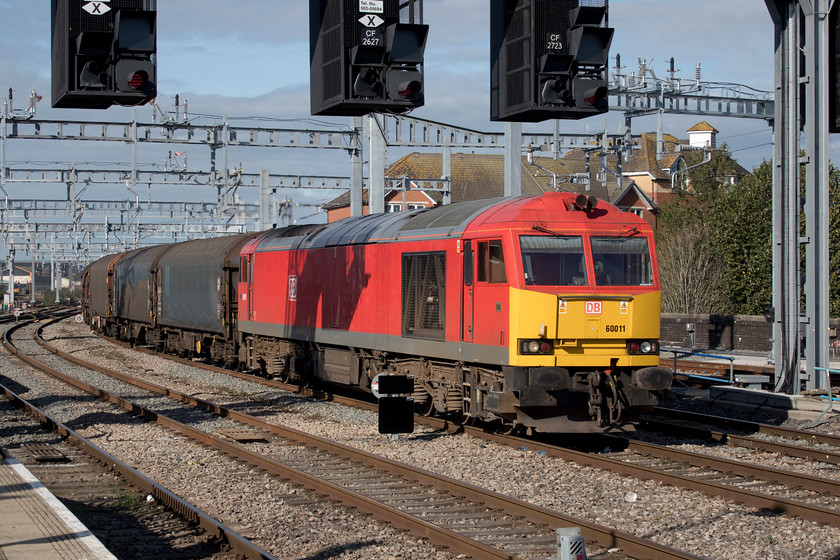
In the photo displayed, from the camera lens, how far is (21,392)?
841 inches

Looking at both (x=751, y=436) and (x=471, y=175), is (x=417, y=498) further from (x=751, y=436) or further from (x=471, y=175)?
(x=471, y=175)

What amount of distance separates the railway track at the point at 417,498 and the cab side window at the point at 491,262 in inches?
107

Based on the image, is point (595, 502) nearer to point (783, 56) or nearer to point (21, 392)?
point (783, 56)

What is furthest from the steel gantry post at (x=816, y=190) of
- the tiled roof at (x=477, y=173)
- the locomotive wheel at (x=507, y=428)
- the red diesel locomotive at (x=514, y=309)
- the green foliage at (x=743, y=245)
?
the tiled roof at (x=477, y=173)

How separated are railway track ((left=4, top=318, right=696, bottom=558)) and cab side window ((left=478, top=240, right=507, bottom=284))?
2710 millimetres

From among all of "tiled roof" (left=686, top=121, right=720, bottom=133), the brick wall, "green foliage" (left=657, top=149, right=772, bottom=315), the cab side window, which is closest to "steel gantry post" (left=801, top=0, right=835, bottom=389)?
the cab side window

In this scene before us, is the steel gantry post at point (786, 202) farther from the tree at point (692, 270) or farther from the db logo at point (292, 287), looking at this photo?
the tree at point (692, 270)

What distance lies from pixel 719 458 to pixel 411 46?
21.9 feet

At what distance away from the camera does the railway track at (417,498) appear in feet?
26.5

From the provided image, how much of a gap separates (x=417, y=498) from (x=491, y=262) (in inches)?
145

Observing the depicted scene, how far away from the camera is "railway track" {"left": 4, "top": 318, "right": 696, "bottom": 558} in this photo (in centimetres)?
806

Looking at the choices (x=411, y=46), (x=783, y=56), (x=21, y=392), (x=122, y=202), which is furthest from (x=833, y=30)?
(x=122, y=202)

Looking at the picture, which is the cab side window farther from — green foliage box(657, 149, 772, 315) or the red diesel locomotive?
green foliage box(657, 149, 772, 315)

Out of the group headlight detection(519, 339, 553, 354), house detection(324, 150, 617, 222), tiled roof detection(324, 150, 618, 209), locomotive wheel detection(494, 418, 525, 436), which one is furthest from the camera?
tiled roof detection(324, 150, 618, 209)
